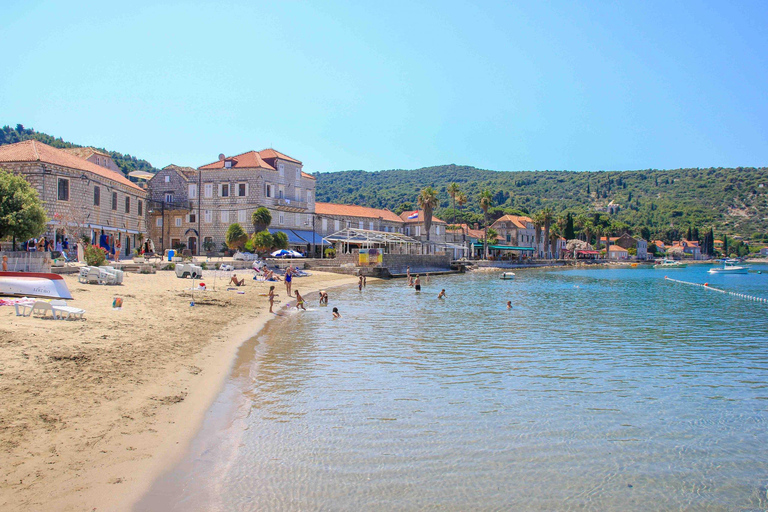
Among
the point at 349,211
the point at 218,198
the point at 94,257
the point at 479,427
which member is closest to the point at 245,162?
the point at 218,198

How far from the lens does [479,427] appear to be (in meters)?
8.05

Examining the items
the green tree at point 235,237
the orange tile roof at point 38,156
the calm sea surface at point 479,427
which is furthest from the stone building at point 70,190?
the calm sea surface at point 479,427

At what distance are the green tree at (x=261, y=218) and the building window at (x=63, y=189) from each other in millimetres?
16640

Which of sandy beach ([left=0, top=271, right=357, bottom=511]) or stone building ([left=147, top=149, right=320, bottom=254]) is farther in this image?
stone building ([left=147, top=149, right=320, bottom=254])

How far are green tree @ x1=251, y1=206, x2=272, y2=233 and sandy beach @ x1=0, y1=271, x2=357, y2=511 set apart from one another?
31.3m

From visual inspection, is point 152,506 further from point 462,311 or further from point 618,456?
point 462,311

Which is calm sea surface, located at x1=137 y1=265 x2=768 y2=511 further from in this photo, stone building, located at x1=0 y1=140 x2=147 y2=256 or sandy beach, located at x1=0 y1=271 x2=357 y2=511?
stone building, located at x1=0 y1=140 x2=147 y2=256

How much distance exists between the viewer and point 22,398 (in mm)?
6855

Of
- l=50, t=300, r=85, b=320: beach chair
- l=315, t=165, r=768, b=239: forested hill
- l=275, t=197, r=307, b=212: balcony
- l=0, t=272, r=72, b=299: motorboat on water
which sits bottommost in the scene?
l=50, t=300, r=85, b=320: beach chair

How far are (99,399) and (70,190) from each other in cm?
2864

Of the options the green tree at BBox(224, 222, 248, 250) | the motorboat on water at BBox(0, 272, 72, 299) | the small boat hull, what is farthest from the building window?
the small boat hull

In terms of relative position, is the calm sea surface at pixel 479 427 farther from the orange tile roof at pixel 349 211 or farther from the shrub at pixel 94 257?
the orange tile roof at pixel 349 211

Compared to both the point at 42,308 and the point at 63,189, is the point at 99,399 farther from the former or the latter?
the point at 63,189

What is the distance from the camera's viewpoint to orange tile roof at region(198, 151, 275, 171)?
49.6 meters
